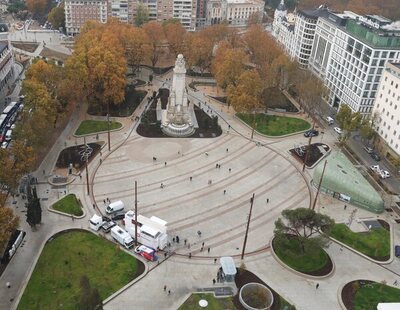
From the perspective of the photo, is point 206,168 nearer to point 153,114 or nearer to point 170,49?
point 153,114

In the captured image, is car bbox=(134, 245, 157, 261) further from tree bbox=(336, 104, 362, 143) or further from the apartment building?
the apartment building

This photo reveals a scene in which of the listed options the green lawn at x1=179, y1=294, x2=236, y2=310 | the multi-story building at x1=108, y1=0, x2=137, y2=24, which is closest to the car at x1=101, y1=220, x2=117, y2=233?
the green lawn at x1=179, y1=294, x2=236, y2=310

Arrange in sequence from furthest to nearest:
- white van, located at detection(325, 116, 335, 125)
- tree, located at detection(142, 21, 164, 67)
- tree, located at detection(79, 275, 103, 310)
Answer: tree, located at detection(142, 21, 164, 67) < white van, located at detection(325, 116, 335, 125) < tree, located at detection(79, 275, 103, 310)

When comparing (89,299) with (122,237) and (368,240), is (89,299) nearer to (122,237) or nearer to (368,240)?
(122,237)

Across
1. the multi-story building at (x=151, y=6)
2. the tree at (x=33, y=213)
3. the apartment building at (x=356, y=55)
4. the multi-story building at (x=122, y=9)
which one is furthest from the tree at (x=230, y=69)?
the multi-story building at (x=151, y=6)

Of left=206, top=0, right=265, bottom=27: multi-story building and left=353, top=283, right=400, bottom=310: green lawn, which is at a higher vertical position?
left=206, top=0, right=265, bottom=27: multi-story building

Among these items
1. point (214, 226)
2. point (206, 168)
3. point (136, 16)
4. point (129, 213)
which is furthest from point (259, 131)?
point (136, 16)

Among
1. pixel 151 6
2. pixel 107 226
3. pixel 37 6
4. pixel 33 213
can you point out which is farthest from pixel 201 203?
pixel 37 6
